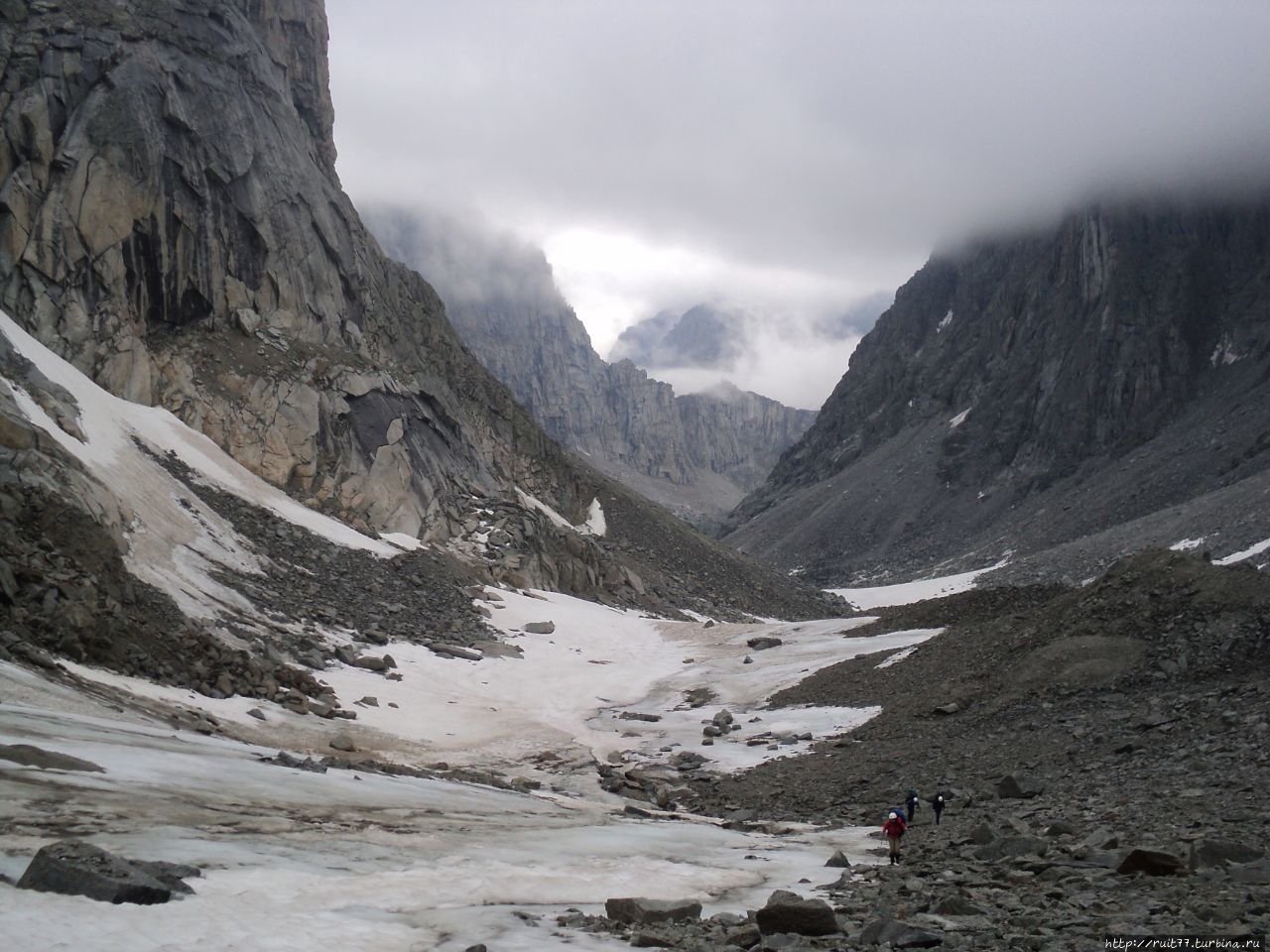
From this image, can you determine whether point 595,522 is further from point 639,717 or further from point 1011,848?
point 1011,848

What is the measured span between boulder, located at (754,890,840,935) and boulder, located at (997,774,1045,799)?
9533 millimetres

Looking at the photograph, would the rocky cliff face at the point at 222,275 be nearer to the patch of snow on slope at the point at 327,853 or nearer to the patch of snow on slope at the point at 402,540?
the patch of snow on slope at the point at 402,540

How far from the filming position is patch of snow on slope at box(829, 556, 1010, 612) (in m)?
85.3

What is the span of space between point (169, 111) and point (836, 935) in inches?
2160

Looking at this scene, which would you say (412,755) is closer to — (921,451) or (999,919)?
(999,919)

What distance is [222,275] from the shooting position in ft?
167

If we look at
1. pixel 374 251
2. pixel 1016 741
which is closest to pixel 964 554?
pixel 374 251

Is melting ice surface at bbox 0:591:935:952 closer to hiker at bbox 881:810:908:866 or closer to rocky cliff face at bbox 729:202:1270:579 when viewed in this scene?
hiker at bbox 881:810:908:866

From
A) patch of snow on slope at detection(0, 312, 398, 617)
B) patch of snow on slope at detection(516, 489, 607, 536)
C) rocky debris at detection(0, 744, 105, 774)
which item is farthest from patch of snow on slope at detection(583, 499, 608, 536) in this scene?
rocky debris at detection(0, 744, 105, 774)

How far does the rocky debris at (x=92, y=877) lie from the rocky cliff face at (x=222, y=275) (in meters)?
39.5

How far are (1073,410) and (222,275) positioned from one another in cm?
10519

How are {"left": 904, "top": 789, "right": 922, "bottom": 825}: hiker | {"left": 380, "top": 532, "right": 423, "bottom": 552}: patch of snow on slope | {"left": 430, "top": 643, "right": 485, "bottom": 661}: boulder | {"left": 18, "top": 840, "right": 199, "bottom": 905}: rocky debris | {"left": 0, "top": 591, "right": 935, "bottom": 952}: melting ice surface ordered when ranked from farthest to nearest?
{"left": 380, "top": 532, "right": 423, "bottom": 552}: patch of snow on slope → {"left": 430, "top": 643, "right": 485, "bottom": 661}: boulder → {"left": 904, "top": 789, "right": 922, "bottom": 825}: hiker → {"left": 0, "top": 591, "right": 935, "bottom": 952}: melting ice surface → {"left": 18, "top": 840, "right": 199, "bottom": 905}: rocky debris

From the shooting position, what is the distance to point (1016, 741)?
20.0 meters

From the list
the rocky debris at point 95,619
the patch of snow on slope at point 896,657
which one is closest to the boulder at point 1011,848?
the rocky debris at point 95,619
